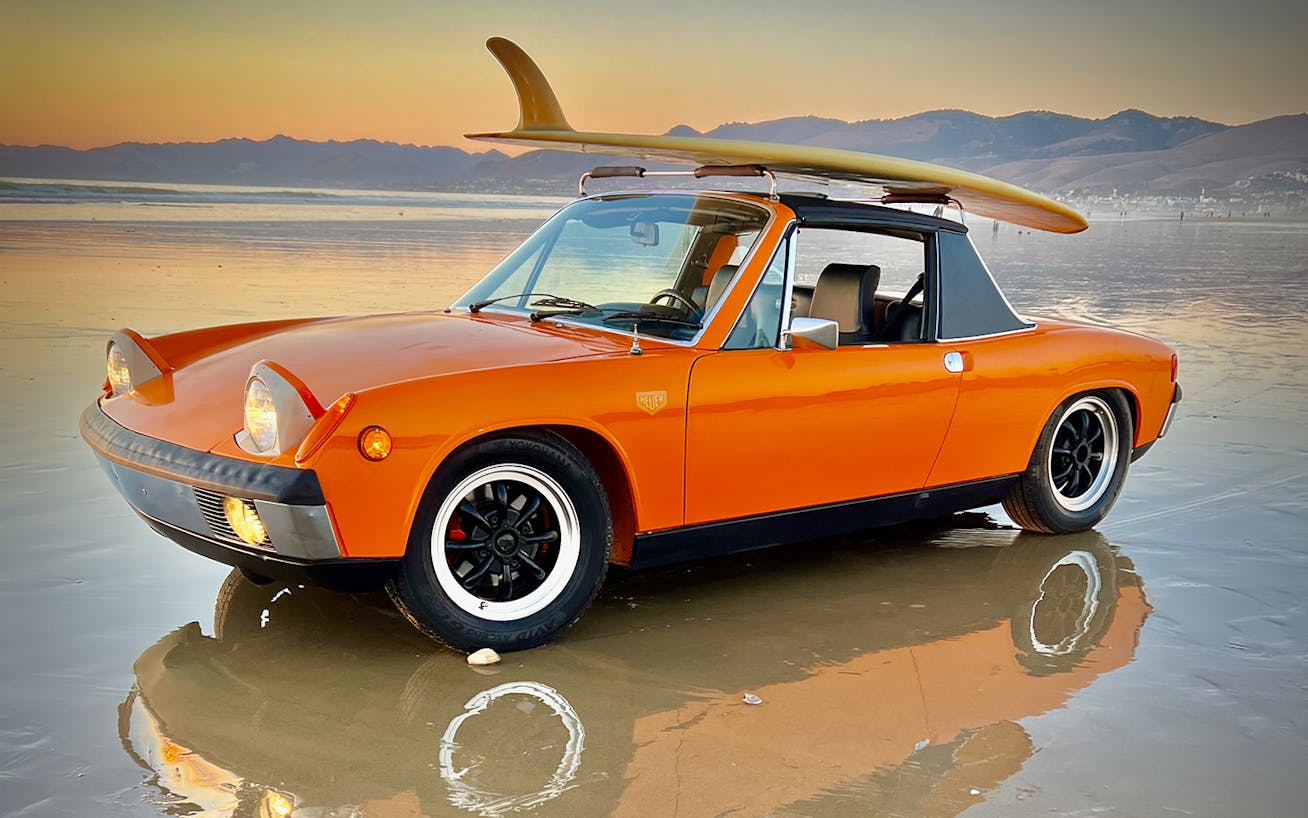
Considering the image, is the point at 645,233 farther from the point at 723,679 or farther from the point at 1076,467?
the point at 1076,467

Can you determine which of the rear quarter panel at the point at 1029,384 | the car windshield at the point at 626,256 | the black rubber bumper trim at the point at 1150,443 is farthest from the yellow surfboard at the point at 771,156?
the black rubber bumper trim at the point at 1150,443

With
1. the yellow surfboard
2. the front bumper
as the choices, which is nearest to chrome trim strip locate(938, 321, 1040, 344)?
the yellow surfboard

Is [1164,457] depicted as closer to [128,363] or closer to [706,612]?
[706,612]

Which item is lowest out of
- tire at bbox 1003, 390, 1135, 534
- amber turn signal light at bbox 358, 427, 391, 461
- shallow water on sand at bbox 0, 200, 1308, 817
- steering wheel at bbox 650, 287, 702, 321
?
shallow water on sand at bbox 0, 200, 1308, 817

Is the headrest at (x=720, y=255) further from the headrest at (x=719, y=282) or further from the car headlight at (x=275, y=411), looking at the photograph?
the car headlight at (x=275, y=411)

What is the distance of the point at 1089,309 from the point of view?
1529 cm

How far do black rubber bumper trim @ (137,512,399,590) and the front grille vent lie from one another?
0.08 ft

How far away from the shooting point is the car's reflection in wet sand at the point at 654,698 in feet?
10.7

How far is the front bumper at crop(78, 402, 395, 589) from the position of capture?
3705 mm

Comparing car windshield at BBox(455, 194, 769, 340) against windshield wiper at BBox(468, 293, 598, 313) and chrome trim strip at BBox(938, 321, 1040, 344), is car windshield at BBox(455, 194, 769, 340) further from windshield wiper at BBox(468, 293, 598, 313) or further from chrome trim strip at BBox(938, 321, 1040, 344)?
chrome trim strip at BBox(938, 321, 1040, 344)

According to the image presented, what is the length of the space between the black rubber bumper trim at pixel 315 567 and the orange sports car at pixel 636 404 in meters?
0.01

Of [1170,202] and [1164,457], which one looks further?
[1170,202]

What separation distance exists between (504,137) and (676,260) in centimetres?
92

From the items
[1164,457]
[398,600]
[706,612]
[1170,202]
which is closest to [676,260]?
[706,612]
